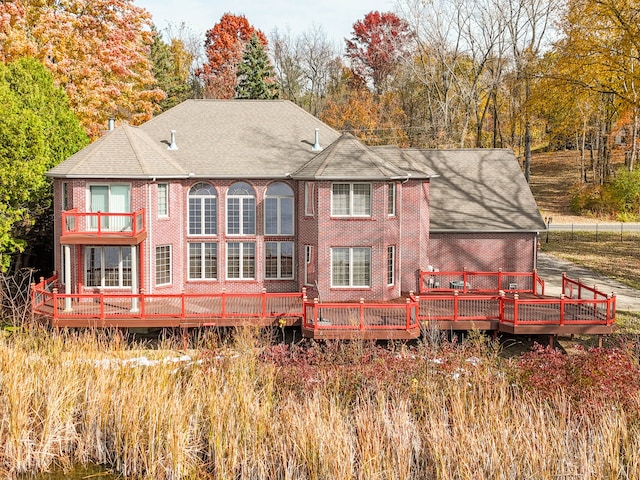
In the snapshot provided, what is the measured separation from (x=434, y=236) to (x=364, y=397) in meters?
13.2

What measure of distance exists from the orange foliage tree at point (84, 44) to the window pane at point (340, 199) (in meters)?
17.1

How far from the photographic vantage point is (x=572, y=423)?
12.8 m

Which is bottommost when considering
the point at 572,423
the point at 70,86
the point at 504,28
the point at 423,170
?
the point at 572,423

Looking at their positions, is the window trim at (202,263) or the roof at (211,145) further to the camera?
the window trim at (202,263)

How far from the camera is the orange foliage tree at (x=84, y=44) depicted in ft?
107

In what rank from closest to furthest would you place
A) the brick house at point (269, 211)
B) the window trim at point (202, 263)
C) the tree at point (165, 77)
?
the brick house at point (269, 211) < the window trim at point (202, 263) < the tree at point (165, 77)

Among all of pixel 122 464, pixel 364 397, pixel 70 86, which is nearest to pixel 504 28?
pixel 70 86

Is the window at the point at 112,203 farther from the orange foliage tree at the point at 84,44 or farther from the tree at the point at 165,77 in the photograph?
the tree at the point at 165,77

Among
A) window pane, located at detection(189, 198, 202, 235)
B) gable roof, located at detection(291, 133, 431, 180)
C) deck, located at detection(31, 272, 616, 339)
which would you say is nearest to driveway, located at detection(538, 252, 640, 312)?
deck, located at detection(31, 272, 616, 339)

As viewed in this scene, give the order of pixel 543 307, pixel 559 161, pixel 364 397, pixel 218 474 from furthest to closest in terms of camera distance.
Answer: pixel 559 161, pixel 543 307, pixel 364 397, pixel 218 474

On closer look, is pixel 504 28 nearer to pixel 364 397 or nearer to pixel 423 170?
pixel 423 170

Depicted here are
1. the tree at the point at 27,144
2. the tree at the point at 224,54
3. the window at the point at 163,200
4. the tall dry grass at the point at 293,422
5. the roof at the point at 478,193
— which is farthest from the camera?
the tree at the point at 224,54

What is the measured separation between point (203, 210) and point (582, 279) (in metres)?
17.4

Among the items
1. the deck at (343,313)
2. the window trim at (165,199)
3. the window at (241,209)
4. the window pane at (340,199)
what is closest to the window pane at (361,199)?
the window pane at (340,199)
